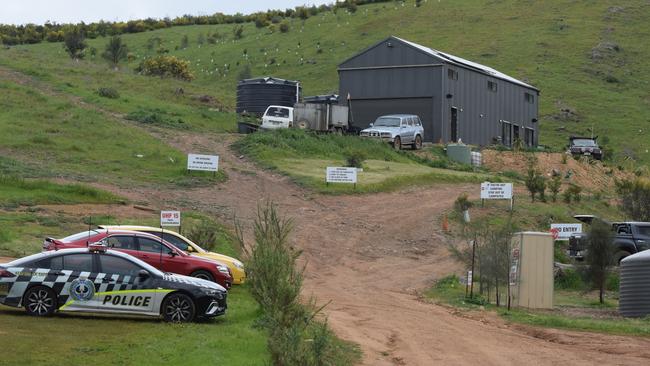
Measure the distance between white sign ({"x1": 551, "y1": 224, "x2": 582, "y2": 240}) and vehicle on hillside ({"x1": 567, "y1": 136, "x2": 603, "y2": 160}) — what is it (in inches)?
1125

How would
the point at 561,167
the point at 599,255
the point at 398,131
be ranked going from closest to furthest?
the point at 599,255, the point at 398,131, the point at 561,167

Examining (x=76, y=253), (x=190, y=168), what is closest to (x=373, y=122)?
(x=190, y=168)

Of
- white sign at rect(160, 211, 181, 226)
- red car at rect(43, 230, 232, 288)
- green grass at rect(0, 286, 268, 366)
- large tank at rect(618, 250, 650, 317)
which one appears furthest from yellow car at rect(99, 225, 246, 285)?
large tank at rect(618, 250, 650, 317)

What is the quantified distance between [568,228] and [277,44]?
235ft

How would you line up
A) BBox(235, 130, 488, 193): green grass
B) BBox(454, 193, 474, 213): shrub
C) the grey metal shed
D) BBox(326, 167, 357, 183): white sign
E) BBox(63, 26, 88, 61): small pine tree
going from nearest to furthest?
BBox(454, 193, 474, 213): shrub → BBox(326, 167, 357, 183): white sign → BBox(235, 130, 488, 193): green grass → the grey metal shed → BBox(63, 26, 88, 61): small pine tree

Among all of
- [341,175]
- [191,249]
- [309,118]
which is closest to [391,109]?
[309,118]

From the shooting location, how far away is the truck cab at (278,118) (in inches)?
2248

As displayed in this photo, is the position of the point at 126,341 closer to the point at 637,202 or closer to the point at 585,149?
the point at 637,202

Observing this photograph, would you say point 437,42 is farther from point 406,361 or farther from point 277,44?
point 406,361

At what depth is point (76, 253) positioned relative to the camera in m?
20.5

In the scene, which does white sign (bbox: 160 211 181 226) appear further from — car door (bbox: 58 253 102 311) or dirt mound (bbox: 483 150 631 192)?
dirt mound (bbox: 483 150 631 192)

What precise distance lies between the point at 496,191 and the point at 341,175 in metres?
6.27

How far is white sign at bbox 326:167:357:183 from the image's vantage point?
44.2 metres

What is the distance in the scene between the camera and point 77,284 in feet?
65.8
